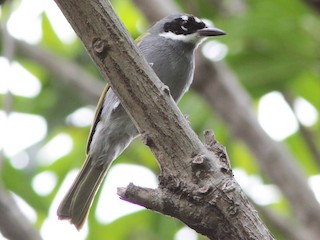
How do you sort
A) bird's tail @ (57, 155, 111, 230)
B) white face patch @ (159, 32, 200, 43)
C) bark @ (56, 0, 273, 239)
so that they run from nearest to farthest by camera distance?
bark @ (56, 0, 273, 239), bird's tail @ (57, 155, 111, 230), white face patch @ (159, 32, 200, 43)

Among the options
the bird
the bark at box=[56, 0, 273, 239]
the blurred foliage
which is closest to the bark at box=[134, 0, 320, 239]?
the blurred foliage

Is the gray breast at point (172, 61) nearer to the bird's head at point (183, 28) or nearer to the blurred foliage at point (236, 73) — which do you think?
the bird's head at point (183, 28)

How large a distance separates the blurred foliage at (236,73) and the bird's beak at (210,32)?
54mm

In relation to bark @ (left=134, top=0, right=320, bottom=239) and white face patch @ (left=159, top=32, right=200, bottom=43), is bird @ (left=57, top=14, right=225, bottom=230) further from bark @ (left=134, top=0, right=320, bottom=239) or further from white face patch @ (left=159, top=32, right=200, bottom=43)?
bark @ (left=134, top=0, right=320, bottom=239)

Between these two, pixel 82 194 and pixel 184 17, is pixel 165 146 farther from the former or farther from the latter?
pixel 184 17

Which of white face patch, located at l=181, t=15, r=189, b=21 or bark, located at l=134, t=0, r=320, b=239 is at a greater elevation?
white face patch, located at l=181, t=15, r=189, b=21

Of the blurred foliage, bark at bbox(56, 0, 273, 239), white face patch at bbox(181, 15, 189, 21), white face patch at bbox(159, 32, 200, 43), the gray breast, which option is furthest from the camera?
white face patch at bbox(181, 15, 189, 21)

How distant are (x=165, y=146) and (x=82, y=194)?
2001mm

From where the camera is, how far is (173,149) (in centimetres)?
286

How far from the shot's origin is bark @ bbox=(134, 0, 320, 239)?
4.76 meters

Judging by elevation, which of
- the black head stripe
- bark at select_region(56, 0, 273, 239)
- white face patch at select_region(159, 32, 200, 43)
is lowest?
bark at select_region(56, 0, 273, 239)

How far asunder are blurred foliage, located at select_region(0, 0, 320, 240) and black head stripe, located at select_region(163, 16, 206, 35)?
14 cm

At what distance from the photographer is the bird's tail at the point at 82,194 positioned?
4.62 meters

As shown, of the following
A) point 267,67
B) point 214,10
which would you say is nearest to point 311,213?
point 267,67
